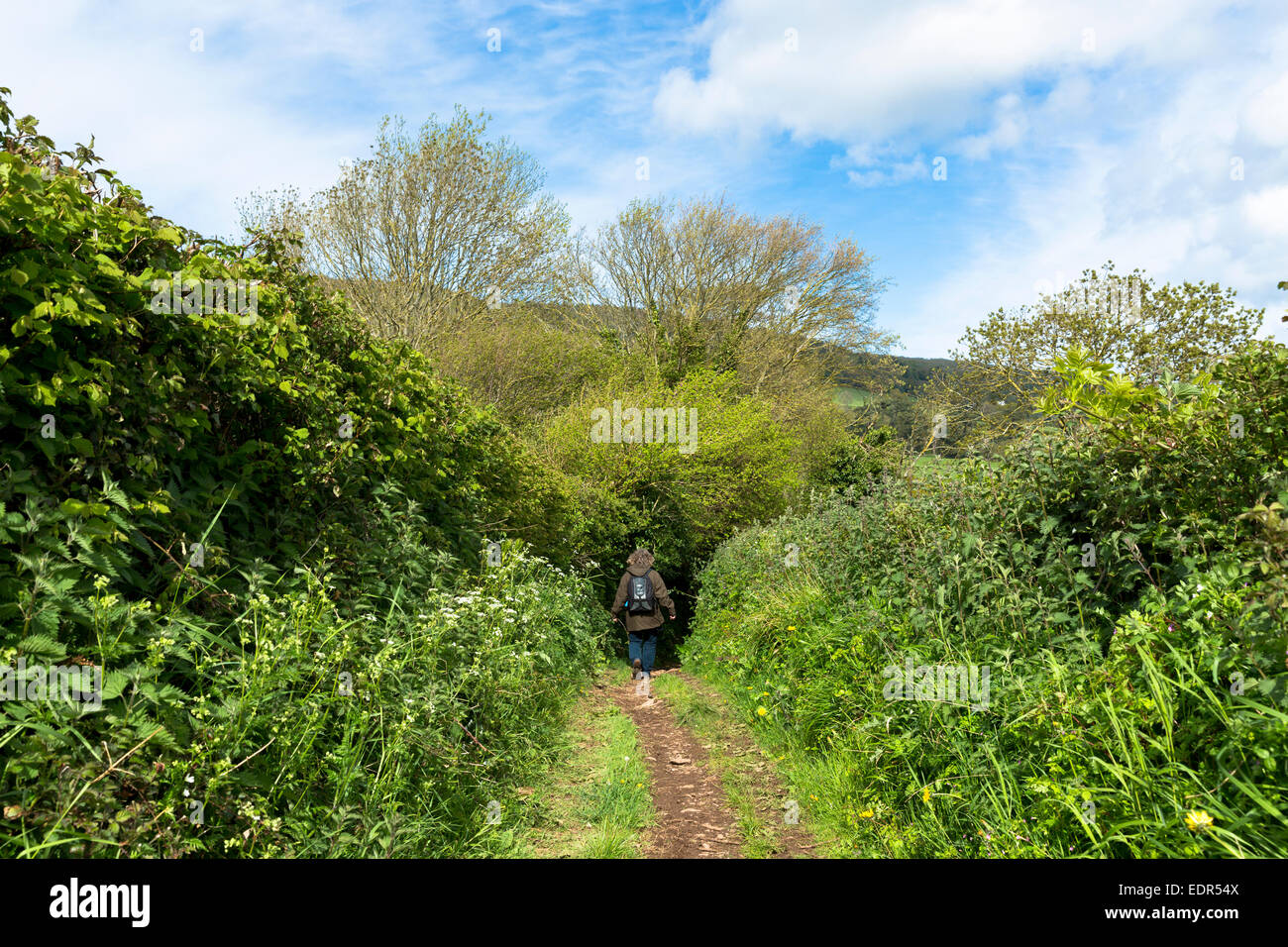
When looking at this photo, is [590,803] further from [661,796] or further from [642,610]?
A: [642,610]

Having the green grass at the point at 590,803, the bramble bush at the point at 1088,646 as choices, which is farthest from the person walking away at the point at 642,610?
the bramble bush at the point at 1088,646

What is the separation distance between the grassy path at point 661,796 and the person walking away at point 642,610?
8.39ft

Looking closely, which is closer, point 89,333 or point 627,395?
point 89,333

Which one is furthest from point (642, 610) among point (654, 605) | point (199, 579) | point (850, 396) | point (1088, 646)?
point (850, 396)

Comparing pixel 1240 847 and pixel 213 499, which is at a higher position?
pixel 213 499

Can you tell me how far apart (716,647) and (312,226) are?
55.3 ft

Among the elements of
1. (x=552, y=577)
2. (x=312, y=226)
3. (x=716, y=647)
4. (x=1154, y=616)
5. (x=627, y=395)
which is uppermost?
(x=312, y=226)

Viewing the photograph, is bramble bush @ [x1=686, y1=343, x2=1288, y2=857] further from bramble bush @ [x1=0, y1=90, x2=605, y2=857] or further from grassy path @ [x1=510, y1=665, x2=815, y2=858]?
bramble bush @ [x1=0, y1=90, x2=605, y2=857]

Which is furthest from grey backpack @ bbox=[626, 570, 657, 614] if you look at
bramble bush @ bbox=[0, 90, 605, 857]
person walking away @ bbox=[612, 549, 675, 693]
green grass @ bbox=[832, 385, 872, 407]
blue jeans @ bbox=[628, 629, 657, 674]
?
green grass @ bbox=[832, 385, 872, 407]

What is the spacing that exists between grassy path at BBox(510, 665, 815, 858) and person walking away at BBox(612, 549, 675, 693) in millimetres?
2558

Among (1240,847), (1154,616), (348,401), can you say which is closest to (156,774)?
(348,401)

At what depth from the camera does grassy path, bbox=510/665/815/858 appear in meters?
4.46
